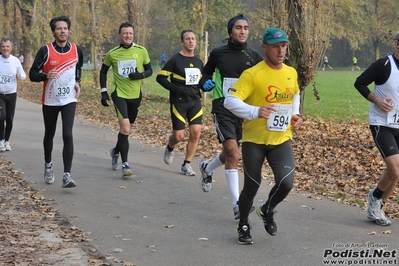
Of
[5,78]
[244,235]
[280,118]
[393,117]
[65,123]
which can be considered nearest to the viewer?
[280,118]

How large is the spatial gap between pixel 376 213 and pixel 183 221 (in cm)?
211

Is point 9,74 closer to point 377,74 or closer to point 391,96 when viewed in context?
point 377,74

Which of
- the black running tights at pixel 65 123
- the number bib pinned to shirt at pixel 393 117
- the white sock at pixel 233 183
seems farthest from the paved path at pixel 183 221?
the number bib pinned to shirt at pixel 393 117

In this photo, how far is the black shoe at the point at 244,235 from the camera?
6.84m

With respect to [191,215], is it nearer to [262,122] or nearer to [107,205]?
[107,205]

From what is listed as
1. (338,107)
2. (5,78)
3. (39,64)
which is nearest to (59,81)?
(39,64)

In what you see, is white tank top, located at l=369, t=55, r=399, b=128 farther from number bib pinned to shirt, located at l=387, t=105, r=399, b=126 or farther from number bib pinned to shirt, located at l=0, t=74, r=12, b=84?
number bib pinned to shirt, located at l=0, t=74, r=12, b=84

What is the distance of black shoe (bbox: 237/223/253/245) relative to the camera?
6844mm

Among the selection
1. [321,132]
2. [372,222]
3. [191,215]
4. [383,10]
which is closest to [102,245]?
[191,215]

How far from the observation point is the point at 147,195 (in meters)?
9.59

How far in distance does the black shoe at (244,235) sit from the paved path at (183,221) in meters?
0.06

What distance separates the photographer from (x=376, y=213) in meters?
7.62

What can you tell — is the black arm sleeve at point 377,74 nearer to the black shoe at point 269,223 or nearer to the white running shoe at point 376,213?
the white running shoe at point 376,213

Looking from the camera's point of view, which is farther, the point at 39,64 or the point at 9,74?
the point at 9,74
